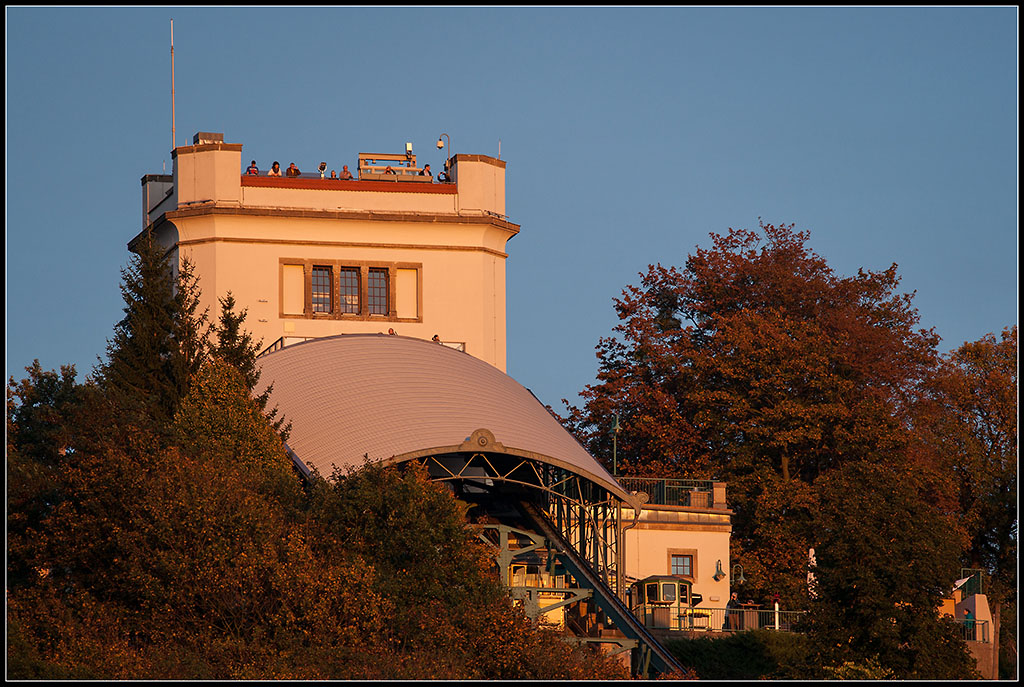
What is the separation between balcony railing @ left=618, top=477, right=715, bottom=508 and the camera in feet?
155

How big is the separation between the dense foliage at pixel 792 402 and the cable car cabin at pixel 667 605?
10.7ft

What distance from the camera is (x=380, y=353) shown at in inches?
1795

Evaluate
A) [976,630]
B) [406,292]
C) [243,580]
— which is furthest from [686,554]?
[243,580]

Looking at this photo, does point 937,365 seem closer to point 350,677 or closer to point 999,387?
point 999,387

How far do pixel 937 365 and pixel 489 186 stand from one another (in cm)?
1564

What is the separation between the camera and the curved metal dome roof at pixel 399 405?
131 feet

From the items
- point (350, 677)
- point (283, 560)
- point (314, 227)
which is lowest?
point (350, 677)

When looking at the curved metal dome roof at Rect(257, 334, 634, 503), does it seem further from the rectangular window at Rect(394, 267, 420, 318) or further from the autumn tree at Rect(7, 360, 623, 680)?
the autumn tree at Rect(7, 360, 623, 680)

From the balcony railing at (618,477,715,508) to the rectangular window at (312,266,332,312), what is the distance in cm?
1090

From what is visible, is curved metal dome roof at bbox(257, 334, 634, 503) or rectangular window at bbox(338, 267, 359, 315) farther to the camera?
rectangular window at bbox(338, 267, 359, 315)

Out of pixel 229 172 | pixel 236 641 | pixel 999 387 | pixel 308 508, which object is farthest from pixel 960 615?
pixel 229 172

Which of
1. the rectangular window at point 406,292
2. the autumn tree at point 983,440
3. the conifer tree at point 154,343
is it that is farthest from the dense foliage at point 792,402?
the conifer tree at point 154,343

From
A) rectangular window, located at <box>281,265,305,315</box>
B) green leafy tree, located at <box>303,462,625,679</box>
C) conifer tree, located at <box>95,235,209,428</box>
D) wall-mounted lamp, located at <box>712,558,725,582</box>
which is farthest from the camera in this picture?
rectangular window, located at <box>281,265,305,315</box>

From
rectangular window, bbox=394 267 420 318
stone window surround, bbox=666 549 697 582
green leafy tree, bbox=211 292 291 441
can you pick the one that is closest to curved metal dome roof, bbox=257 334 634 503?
green leafy tree, bbox=211 292 291 441
